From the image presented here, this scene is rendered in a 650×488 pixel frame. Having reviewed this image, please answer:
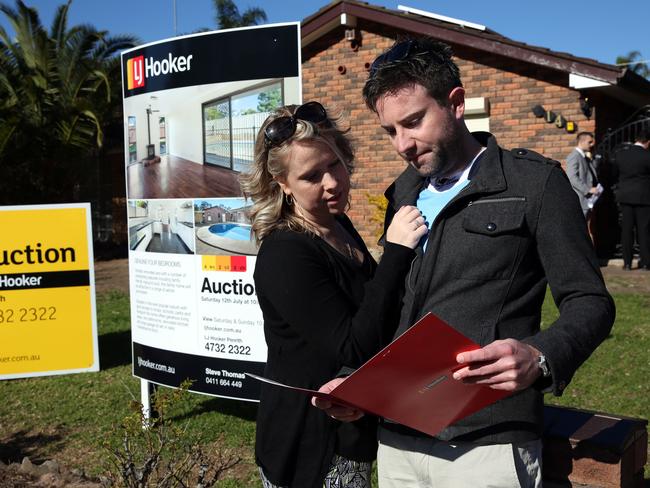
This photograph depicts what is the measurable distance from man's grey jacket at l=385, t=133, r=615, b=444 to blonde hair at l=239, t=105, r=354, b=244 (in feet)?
1.74

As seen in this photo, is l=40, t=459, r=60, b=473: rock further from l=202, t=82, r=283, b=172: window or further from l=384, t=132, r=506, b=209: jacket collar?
l=384, t=132, r=506, b=209: jacket collar

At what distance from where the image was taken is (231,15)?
Answer: 29234 mm

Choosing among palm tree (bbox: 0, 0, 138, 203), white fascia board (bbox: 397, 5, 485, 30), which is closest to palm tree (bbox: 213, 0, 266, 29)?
palm tree (bbox: 0, 0, 138, 203)

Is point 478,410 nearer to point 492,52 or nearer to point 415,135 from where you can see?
point 415,135

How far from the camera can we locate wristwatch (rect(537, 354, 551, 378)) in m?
1.64

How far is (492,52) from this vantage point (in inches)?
473

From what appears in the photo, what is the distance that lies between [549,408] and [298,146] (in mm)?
1237

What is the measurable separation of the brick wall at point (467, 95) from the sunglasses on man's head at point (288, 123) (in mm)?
8256

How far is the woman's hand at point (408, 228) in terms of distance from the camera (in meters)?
1.93

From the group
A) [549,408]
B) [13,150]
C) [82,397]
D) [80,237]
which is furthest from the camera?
[13,150]

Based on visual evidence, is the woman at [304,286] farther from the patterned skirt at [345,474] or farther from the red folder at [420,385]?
the red folder at [420,385]

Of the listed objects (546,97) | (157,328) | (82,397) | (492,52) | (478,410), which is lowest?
(82,397)

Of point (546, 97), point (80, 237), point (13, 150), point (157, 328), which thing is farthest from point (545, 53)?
point (13, 150)

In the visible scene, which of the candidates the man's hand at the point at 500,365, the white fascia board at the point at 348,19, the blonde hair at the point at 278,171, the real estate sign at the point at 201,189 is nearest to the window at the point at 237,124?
the real estate sign at the point at 201,189
